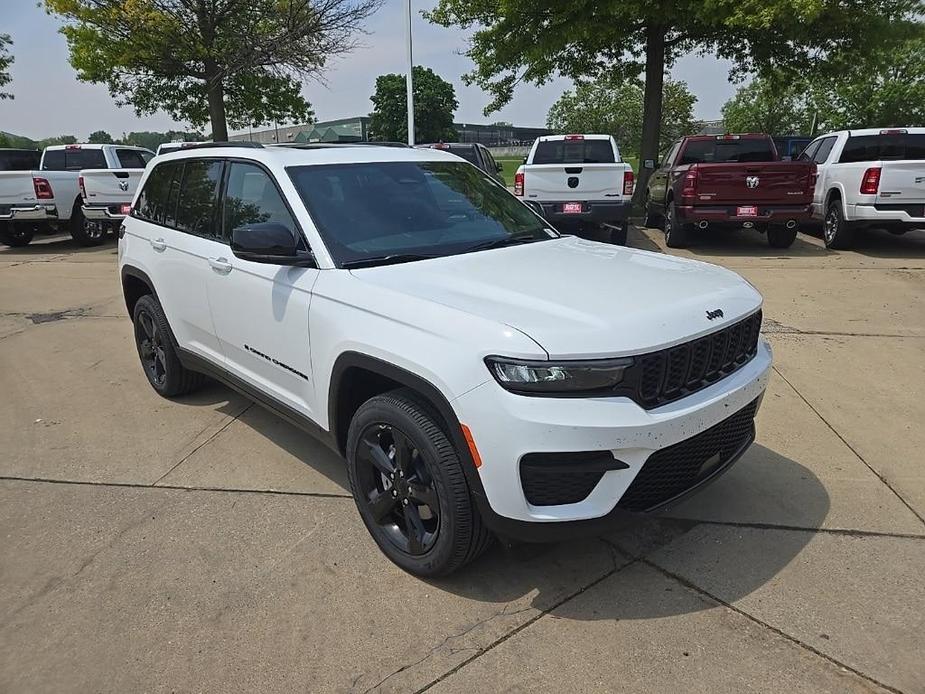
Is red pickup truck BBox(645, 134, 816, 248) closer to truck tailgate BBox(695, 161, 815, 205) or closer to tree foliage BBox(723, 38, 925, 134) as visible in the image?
truck tailgate BBox(695, 161, 815, 205)

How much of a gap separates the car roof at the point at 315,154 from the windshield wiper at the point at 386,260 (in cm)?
79

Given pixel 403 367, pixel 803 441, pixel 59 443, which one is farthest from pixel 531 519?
pixel 59 443

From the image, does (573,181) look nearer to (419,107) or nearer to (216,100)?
(216,100)

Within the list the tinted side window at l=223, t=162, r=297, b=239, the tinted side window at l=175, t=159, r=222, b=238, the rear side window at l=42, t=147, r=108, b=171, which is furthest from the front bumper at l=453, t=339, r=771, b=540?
the rear side window at l=42, t=147, r=108, b=171

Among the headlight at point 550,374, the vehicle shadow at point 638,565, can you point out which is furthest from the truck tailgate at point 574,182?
the headlight at point 550,374

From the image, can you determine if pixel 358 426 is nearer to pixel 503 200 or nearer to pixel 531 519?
pixel 531 519

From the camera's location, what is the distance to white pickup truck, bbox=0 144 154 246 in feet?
41.6

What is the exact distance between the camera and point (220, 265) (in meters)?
3.78

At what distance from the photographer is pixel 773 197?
392 inches

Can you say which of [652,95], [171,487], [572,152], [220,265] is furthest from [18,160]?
[171,487]

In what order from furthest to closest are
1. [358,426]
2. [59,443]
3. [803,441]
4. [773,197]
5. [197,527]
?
[773,197] < [59,443] < [803,441] < [197,527] < [358,426]

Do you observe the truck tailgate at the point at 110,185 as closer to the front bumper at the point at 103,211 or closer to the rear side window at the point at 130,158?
the front bumper at the point at 103,211

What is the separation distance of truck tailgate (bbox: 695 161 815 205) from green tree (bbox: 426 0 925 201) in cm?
398

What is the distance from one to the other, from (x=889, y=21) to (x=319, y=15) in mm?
13670
